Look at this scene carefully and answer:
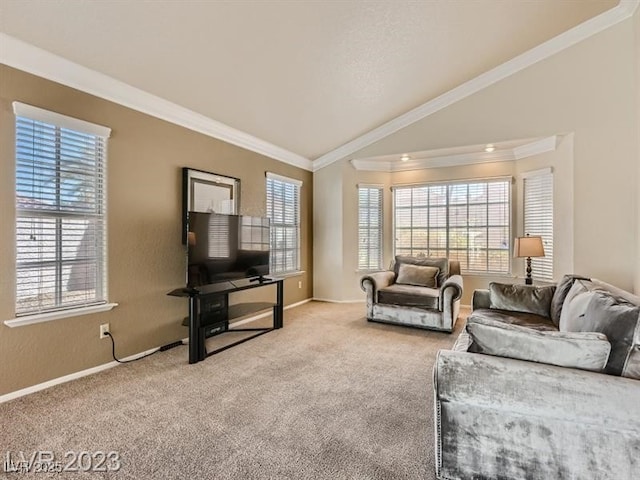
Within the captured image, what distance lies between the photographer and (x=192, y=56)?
117 inches

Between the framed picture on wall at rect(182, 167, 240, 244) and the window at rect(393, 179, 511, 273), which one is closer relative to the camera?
the framed picture on wall at rect(182, 167, 240, 244)

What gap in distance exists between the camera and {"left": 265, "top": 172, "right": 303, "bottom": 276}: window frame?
524 centimetres

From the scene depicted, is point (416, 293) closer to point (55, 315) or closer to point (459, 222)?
point (459, 222)

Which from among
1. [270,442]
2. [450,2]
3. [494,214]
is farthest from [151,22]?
[494,214]

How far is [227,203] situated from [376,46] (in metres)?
2.60

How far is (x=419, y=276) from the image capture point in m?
4.88

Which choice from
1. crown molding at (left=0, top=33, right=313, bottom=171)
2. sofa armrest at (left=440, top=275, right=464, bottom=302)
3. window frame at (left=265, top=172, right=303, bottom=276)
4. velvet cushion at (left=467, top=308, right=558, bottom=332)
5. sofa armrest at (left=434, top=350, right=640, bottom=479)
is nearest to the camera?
sofa armrest at (left=434, top=350, right=640, bottom=479)

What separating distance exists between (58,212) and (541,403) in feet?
11.8

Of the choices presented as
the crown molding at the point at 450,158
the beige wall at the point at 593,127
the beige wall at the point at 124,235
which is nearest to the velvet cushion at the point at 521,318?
the beige wall at the point at 593,127

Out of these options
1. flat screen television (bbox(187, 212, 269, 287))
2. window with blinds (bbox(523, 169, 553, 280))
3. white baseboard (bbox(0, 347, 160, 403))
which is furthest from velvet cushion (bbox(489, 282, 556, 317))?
white baseboard (bbox(0, 347, 160, 403))

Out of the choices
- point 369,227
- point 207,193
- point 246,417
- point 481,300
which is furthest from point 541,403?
point 369,227

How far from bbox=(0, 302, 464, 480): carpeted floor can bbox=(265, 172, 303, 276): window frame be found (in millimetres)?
2063

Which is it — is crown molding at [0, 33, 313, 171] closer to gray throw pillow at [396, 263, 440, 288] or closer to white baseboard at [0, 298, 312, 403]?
white baseboard at [0, 298, 312, 403]

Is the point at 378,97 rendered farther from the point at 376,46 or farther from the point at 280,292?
the point at 280,292
